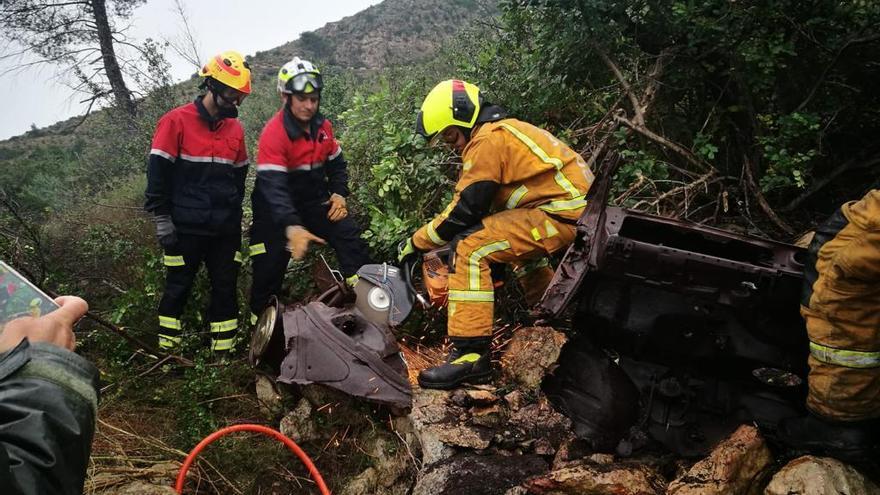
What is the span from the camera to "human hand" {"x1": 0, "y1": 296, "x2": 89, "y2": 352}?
45.6 inches

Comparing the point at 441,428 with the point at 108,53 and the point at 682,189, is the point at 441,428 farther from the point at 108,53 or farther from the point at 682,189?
the point at 108,53

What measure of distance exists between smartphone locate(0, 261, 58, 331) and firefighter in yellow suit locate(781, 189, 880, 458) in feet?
8.39

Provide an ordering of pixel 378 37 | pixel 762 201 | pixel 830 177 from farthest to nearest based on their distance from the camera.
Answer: pixel 378 37 → pixel 762 201 → pixel 830 177

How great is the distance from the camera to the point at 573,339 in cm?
290

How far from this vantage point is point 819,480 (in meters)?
1.98

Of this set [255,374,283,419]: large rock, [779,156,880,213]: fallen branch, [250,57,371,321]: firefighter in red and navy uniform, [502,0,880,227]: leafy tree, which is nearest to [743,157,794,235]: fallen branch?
[502,0,880,227]: leafy tree

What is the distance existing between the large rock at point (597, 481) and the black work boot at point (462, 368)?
2.83ft

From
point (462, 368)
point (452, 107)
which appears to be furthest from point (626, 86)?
point (462, 368)

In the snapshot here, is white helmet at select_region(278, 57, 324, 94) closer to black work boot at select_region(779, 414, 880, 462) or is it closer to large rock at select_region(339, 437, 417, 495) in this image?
large rock at select_region(339, 437, 417, 495)

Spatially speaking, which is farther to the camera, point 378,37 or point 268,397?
point 378,37

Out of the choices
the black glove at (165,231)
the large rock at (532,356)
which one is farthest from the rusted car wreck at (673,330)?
the black glove at (165,231)

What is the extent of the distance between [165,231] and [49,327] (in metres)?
2.77

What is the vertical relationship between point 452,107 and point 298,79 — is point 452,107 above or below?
below

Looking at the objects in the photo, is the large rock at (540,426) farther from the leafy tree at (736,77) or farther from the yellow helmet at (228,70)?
the yellow helmet at (228,70)
